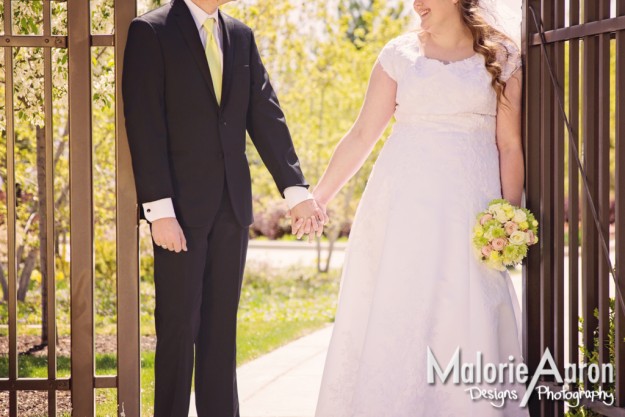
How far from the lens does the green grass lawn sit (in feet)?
19.6

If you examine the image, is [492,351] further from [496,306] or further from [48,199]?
[48,199]

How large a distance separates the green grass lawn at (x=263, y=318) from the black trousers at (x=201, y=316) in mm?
1243

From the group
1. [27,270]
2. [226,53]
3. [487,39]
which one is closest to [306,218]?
[226,53]

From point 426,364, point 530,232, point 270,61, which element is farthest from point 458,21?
point 270,61

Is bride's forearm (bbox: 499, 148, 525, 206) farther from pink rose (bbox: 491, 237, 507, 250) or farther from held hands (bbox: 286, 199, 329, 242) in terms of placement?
held hands (bbox: 286, 199, 329, 242)

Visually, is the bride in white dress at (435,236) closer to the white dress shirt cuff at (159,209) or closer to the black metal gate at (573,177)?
the black metal gate at (573,177)

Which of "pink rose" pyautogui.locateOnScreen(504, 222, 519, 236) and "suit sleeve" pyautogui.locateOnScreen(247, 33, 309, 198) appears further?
"suit sleeve" pyautogui.locateOnScreen(247, 33, 309, 198)

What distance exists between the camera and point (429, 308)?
12.7ft

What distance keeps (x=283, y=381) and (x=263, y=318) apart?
3566 millimetres

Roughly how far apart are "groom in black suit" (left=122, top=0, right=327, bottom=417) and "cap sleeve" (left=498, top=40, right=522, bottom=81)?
3.67ft

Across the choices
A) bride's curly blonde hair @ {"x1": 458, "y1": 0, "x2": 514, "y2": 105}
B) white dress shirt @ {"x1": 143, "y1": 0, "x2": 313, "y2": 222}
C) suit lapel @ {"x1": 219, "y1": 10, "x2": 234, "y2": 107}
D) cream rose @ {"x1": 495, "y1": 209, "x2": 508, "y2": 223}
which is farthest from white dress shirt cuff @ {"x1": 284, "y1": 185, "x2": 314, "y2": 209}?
bride's curly blonde hair @ {"x1": 458, "y1": 0, "x2": 514, "y2": 105}

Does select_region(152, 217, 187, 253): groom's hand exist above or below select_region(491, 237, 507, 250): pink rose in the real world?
above

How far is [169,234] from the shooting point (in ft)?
11.4

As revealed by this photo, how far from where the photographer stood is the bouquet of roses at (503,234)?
12.1ft
